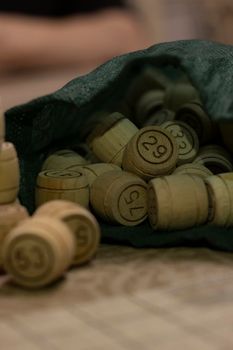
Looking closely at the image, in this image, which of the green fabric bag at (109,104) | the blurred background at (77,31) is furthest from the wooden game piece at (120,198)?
the blurred background at (77,31)

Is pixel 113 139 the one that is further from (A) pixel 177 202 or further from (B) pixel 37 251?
(B) pixel 37 251

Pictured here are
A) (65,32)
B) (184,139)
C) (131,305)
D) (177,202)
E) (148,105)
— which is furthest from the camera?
(65,32)

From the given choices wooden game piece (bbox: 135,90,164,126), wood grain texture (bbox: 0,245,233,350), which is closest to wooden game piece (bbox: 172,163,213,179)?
wood grain texture (bbox: 0,245,233,350)

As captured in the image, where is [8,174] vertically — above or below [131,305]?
above

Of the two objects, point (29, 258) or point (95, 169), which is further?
point (95, 169)

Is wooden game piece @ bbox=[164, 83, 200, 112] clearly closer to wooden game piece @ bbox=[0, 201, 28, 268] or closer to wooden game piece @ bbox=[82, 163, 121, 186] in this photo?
wooden game piece @ bbox=[82, 163, 121, 186]

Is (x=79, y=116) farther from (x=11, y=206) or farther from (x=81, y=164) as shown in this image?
(x=11, y=206)

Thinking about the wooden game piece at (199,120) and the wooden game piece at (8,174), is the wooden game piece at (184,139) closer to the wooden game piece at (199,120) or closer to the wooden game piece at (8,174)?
the wooden game piece at (199,120)

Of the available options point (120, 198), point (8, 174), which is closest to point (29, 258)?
point (8, 174)
